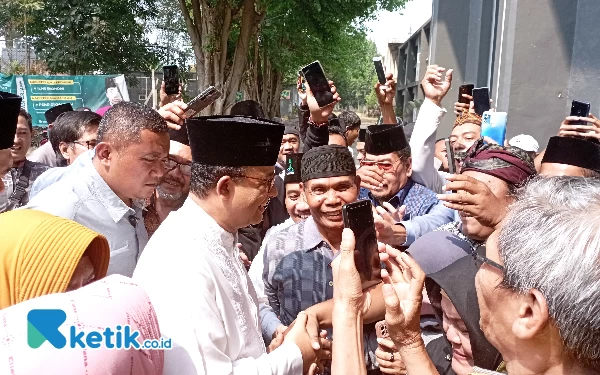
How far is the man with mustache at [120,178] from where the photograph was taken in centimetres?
288

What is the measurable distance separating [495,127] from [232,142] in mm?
2535

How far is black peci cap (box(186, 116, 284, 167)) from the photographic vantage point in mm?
2189

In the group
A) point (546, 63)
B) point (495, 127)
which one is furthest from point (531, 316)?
point (546, 63)

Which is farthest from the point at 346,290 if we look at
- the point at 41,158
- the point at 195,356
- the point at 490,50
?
the point at 490,50

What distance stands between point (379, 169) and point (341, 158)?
689mm

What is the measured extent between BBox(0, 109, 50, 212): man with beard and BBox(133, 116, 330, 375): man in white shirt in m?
2.53

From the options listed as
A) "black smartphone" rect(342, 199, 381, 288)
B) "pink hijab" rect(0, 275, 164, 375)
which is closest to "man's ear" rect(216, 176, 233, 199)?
"black smartphone" rect(342, 199, 381, 288)

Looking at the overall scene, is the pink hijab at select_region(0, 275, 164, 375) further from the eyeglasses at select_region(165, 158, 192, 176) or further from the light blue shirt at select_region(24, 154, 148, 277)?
the eyeglasses at select_region(165, 158, 192, 176)

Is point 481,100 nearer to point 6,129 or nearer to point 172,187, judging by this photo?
point 172,187

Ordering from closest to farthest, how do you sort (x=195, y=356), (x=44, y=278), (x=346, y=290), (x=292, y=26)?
(x=44, y=278) → (x=195, y=356) → (x=346, y=290) → (x=292, y=26)

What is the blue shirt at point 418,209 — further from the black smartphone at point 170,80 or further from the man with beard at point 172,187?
the black smartphone at point 170,80

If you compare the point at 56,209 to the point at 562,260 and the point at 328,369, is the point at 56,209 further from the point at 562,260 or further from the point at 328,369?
the point at 562,260

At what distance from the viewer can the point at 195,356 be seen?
1.73m

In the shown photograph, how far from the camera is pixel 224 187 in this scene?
2168mm
